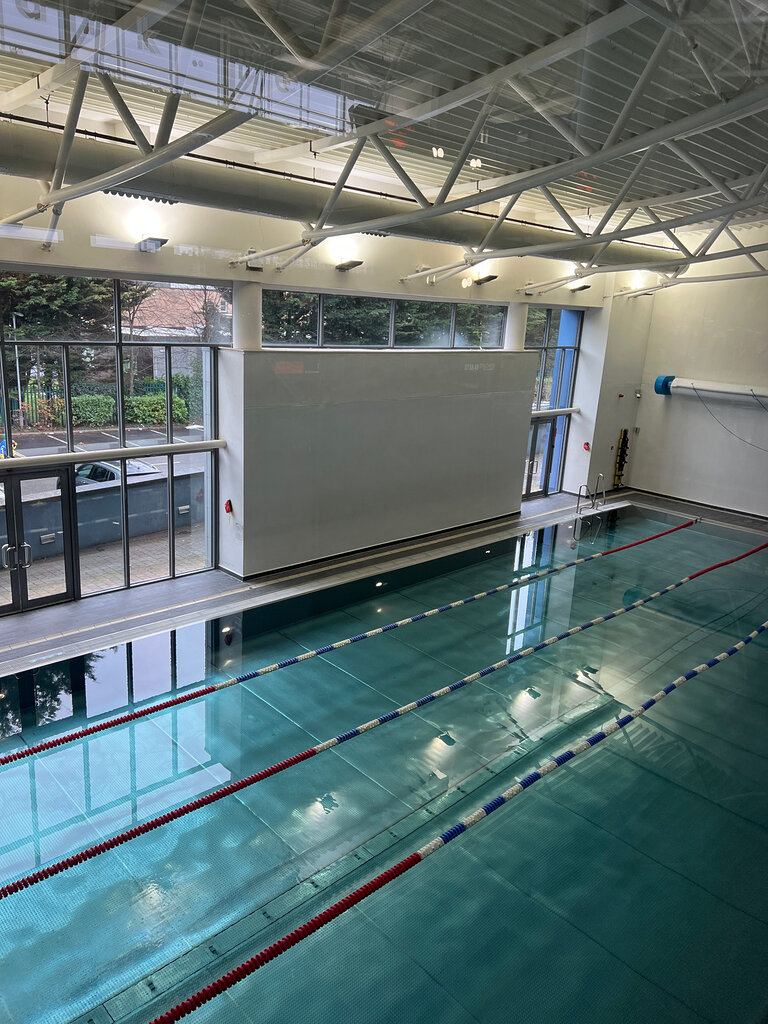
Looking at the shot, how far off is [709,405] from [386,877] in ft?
51.7

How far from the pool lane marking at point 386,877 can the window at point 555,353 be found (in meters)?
10.7

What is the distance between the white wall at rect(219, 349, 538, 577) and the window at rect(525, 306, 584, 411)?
2.05 m

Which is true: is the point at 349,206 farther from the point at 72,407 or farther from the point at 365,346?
the point at 72,407

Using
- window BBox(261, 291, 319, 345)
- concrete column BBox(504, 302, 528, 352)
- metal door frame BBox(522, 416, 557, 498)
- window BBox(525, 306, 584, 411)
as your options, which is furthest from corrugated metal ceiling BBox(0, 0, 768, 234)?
metal door frame BBox(522, 416, 557, 498)

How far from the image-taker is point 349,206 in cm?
949

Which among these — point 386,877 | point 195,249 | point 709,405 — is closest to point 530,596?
point 386,877

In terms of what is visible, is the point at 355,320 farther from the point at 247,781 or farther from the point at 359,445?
the point at 247,781

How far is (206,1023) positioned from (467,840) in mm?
2583

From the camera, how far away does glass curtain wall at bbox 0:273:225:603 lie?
927 centimetres

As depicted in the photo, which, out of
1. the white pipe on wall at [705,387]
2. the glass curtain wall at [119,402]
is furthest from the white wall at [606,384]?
the glass curtain wall at [119,402]

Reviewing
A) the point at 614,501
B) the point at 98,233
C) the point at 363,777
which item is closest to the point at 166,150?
the point at 98,233

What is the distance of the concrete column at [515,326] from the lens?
15.7 metres

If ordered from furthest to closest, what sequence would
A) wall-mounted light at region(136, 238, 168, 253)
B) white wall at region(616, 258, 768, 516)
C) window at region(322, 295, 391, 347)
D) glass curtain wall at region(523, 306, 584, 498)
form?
1. glass curtain wall at region(523, 306, 584, 498)
2. white wall at region(616, 258, 768, 516)
3. window at region(322, 295, 391, 347)
4. wall-mounted light at region(136, 238, 168, 253)

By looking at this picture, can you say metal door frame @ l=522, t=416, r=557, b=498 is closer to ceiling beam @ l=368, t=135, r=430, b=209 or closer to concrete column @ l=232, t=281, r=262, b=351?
concrete column @ l=232, t=281, r=262, b=351
